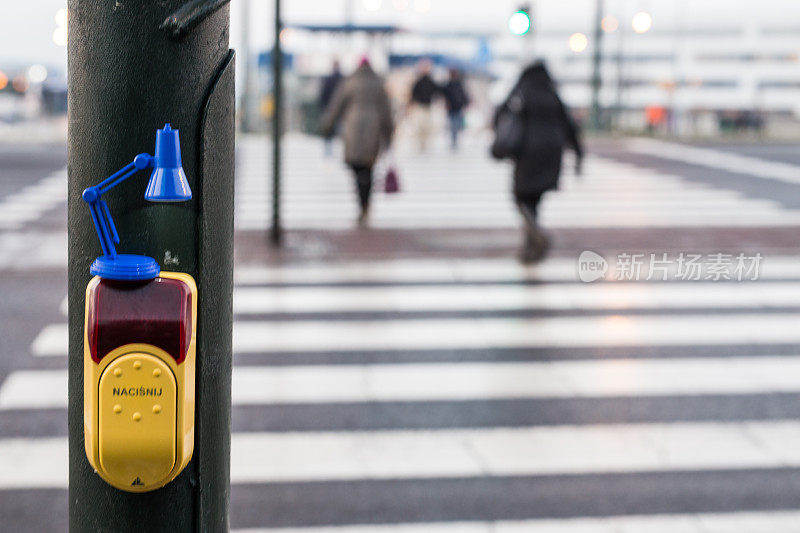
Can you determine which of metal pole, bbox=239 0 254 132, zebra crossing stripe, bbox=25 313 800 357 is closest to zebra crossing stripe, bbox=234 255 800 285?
zebra crossing stripe, bbox=25 313 800 357

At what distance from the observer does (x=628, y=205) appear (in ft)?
52.9

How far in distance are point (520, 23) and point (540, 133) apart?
12.8 ft

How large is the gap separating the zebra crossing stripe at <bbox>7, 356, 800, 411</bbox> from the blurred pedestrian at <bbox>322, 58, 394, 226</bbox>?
A: 6027 millimetres

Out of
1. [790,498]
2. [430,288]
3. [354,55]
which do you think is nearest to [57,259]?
[430,288]

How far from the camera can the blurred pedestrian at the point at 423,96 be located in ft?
74.4

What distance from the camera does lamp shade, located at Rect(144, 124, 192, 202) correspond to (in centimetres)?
189

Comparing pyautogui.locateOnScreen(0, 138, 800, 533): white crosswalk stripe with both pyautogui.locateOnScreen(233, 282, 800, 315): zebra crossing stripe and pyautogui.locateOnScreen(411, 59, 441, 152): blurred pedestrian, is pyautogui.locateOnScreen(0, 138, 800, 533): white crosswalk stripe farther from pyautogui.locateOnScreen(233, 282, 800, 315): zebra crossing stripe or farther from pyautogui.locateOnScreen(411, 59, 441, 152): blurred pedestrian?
pyautogui.locateOnScreen(411, 59, 441, 152): blurred pedestrian

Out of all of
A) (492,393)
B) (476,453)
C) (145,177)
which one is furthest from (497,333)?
(145,177)

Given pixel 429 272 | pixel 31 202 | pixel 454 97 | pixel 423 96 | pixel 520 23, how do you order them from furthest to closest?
pixel 454 97, pixel 423 96, pixel 31 202, pixel 520 23, pixel 429 272

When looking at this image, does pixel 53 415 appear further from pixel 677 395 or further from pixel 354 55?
pixel 354 55

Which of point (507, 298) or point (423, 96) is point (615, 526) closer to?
point (507, 298)

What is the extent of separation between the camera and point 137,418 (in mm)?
1937

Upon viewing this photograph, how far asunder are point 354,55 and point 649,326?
17.3m

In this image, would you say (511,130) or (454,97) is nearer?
(511,130)
